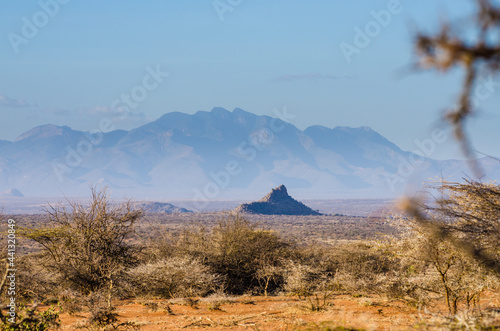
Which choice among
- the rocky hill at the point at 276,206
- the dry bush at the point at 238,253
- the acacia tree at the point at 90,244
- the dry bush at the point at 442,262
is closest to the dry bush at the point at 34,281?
the acacia tree at the point at 90,244

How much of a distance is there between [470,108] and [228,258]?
26605mm

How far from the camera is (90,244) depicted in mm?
21250

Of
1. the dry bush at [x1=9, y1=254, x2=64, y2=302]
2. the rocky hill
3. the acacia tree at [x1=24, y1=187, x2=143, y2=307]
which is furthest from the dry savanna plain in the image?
the rocky hill

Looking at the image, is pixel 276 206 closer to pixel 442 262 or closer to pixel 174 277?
pixel 174 277

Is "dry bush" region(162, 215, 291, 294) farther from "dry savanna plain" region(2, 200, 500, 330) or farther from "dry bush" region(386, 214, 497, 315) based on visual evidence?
"dry bush" region(386, 214, 497, 315)

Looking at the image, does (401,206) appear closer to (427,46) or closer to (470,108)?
(470,108)

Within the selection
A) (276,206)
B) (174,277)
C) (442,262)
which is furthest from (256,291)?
(276,206)

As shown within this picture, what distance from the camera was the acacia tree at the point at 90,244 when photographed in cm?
2023

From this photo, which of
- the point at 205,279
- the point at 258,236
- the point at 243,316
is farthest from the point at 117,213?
the point at 258,236

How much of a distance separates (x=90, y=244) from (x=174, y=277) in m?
4.30

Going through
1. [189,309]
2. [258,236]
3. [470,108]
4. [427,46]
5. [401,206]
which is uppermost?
[427,46]

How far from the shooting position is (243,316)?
17.5m

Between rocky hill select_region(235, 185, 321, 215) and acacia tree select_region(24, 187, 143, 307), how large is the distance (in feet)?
336

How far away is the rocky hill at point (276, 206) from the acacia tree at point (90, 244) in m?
103
